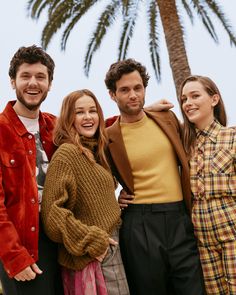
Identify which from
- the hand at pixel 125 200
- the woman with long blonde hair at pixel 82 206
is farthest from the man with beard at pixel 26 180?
the hand at pixel 125 200

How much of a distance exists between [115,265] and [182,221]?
755mm

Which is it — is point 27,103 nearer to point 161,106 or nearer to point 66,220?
point 66,220

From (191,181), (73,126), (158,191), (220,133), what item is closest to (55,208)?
(73,126)

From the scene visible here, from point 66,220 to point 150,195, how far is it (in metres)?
0.95

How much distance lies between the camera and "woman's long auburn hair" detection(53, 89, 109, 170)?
142 inches

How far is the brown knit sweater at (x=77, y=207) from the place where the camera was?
10.5 ft

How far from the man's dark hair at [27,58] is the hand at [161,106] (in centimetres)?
120

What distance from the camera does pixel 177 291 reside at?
377cm

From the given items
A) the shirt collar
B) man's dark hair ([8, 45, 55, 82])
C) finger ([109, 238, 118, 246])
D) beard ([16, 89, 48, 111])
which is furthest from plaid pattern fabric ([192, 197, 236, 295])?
man's dark hair ([8, 45, 55, 82])

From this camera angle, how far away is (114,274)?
3.43m

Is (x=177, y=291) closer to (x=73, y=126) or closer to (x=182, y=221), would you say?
(x=182, y=221)

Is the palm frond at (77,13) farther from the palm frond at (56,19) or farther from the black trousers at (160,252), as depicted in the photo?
the black trousers at (160,252)

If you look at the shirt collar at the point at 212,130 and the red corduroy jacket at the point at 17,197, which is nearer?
the red corduroy jacket at the point at 17,197

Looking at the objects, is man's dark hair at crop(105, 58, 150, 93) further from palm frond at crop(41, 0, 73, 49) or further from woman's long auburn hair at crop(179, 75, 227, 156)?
palm frond at crop(41, 0, 73, 49)
